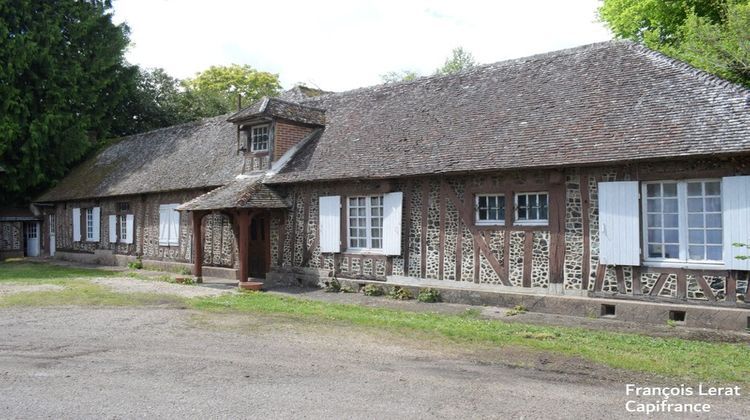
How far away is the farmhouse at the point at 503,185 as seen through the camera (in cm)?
980

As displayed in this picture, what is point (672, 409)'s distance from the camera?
5.47m

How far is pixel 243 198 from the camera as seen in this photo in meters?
14.8

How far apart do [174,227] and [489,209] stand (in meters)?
11.8

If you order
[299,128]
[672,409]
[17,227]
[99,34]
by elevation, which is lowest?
[672,409]

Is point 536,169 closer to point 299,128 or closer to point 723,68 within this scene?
point 723,68

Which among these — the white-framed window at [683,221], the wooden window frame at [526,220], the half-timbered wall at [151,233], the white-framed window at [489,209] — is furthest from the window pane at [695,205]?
the half-timbered wall at [151,233]

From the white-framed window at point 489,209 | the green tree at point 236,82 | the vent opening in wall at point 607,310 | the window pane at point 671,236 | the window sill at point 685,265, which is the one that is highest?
the green tree at point 236,82

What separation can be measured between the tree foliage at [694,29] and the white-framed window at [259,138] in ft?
36.6

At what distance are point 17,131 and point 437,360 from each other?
23529 mm

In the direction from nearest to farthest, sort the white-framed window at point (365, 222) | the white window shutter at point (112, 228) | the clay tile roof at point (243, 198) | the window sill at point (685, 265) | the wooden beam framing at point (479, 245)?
the window sill at point (685, 265) < the wooden beam framing at point (479, 245) < the white-framed window at point (365, 222) < the clay tile roof at point (243, 198) < the white window shutter at point (112, 228)

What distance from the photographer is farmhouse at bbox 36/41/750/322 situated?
9797 millimetres

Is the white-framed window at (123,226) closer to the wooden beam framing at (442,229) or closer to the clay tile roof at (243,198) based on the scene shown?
the clay tile roof at (243,198)

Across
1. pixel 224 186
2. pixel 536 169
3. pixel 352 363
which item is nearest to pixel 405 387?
pixel 352 363

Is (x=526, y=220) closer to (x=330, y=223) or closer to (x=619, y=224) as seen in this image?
(x=619, y=224)
